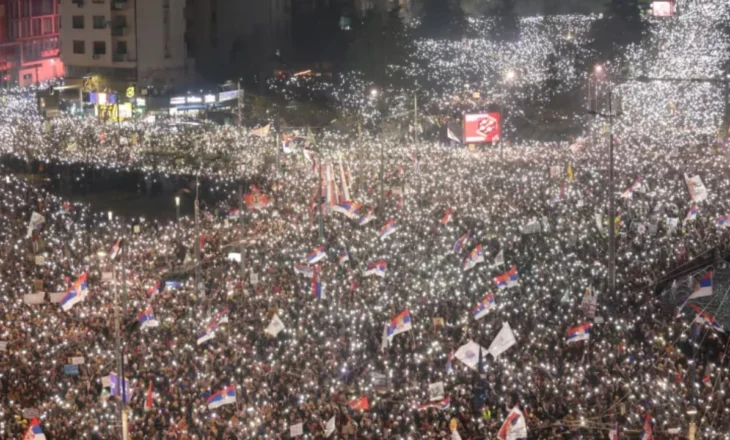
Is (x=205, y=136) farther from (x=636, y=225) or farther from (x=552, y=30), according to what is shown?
(x=552, y=30)

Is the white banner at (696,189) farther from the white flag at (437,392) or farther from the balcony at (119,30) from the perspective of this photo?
the balcony at (119,30)

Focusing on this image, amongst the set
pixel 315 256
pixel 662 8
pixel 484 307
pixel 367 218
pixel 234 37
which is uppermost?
pixel 662 8

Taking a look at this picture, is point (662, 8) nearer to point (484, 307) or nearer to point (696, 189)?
point (696, 189)

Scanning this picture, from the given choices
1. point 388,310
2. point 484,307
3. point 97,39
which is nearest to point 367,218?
point 388,310

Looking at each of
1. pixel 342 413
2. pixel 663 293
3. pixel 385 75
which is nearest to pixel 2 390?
pixel 342 413

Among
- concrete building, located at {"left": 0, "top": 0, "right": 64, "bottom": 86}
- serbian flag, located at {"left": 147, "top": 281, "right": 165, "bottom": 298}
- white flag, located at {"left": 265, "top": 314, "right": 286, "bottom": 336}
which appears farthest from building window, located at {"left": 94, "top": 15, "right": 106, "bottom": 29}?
white flag, located at {"left": 265, "top": 314, "right": 286, "bottom": 336}
